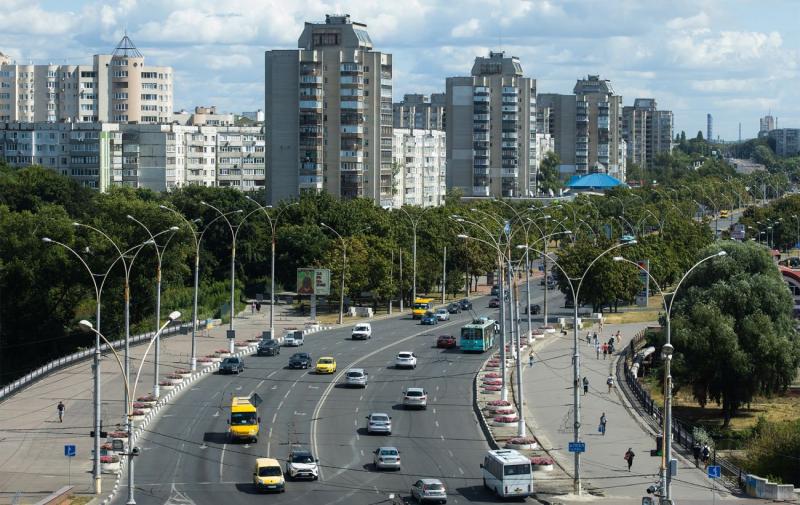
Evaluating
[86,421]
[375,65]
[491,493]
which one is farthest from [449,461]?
[375,65]

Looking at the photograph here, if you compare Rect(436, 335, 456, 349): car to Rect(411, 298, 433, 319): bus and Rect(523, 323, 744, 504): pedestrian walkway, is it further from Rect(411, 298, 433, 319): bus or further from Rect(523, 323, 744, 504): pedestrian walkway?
Rect(411, 298, 433, 319): bus

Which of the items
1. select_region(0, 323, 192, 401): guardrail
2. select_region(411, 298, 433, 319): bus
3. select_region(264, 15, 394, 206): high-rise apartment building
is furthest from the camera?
select_region(264, 15, 394, 206): high-rise apartment building

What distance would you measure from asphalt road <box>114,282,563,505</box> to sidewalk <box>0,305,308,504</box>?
9.01ft

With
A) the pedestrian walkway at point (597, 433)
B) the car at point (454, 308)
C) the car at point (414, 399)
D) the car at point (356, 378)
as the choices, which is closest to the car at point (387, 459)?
the pedestrian walkway at point (597, 433)

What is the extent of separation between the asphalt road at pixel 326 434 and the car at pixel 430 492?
1.13 metres

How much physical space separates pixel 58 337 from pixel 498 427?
5361 centimetres

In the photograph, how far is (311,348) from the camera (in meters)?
95.8

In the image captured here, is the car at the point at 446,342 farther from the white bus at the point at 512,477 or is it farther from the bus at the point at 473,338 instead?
the white bus at the point at 512,477

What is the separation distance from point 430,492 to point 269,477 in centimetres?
648

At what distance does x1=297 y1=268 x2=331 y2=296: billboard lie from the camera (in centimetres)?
11156

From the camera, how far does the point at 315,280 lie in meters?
111

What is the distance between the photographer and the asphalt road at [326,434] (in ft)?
176

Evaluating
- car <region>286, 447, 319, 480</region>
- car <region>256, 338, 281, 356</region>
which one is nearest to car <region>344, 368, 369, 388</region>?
car <region>256, 338, 281, 356</region>

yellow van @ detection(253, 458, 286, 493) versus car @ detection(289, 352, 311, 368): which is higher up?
car @ detection(289, 352, 311, 368)
